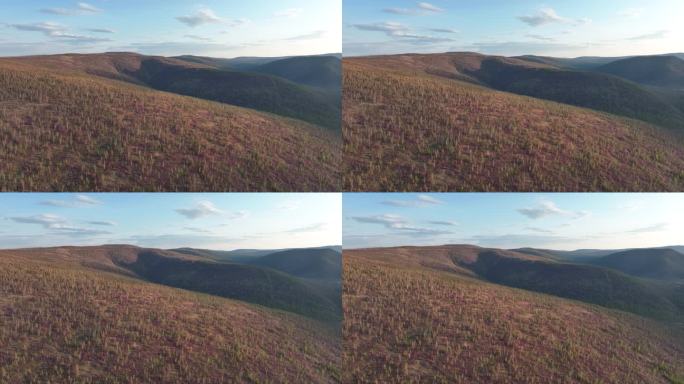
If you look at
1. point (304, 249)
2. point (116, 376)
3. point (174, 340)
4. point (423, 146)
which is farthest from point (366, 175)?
point (304, 249)

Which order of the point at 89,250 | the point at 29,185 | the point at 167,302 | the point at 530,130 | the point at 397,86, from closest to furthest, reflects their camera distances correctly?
1. the point at 29,185
2. the point at 167,302
3. the point at 530,130
4. the point at 397,86
5. the point at 89,250

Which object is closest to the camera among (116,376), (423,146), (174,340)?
(116,376)

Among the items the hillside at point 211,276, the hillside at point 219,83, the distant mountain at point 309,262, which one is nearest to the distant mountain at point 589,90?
the hillside at point 219,83

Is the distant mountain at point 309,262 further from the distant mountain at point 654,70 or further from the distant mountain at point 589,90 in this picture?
the distant mountain at point 654,70

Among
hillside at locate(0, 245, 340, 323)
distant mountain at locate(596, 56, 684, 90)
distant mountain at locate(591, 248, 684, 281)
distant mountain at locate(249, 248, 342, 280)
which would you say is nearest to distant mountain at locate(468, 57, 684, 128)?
distant mountain at locate(591, 248, 684, 281)

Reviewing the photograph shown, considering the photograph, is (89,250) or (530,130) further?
(89,250)

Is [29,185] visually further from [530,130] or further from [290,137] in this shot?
[530,130]

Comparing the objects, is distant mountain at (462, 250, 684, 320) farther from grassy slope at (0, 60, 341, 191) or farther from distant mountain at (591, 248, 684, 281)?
distant mountain at (591, 248, 684, 281)
